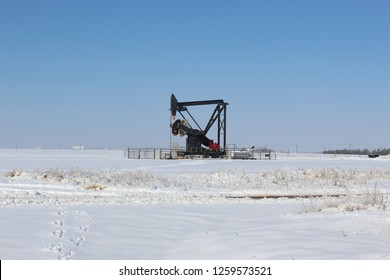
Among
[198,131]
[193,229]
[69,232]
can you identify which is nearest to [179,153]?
[198,131]

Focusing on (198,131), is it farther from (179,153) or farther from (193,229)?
(193,229)

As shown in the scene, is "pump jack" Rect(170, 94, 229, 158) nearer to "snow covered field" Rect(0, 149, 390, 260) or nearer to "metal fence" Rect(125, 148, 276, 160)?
"metal fence" Rect(125, 148, 276, 160)

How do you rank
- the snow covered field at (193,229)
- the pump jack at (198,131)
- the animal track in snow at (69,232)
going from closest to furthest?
the snow covered field at (193,229), the animal track in snow at (69,232), the pump jack at (198,131)

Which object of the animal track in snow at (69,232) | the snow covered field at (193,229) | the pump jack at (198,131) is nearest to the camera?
the snow covered field at (193,229)

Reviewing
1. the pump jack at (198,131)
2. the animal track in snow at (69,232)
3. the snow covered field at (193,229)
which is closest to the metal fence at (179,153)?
the pump jack at (198,131)

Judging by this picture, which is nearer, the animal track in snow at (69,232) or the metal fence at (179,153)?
the animal track in snow at (69,232)

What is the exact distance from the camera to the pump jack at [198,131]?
4772 centimetres

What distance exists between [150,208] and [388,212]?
6.60 m

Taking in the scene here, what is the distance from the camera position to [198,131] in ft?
158

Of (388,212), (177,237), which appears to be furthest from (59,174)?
(388,212)

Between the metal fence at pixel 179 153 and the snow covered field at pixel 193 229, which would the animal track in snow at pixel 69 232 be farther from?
the metal fence at pixel 179 153

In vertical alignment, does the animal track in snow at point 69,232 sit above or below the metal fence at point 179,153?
below
